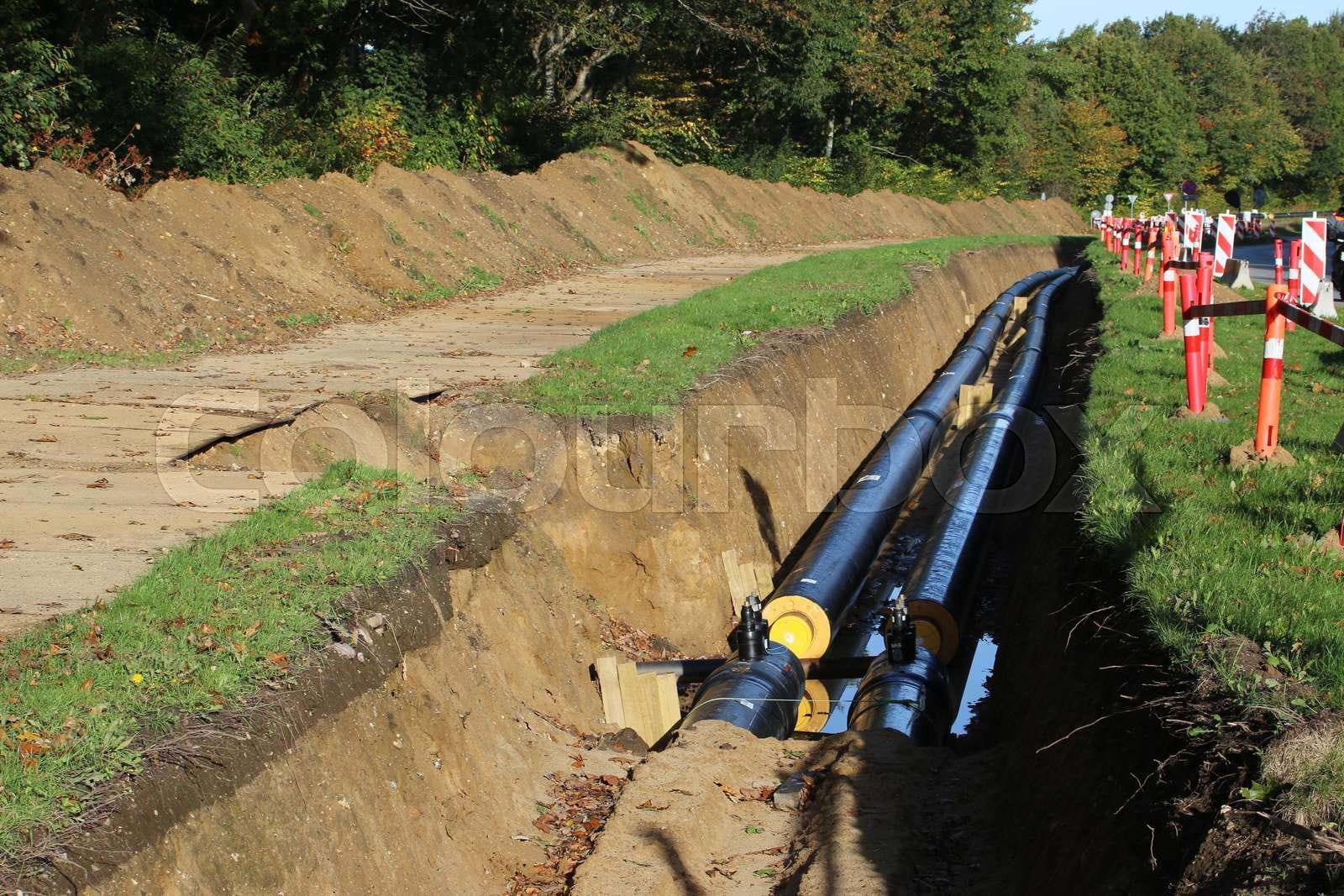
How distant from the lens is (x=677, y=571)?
10.6 meters

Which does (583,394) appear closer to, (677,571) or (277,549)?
(677,571)

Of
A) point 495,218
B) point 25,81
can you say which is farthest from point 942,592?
point 495,218

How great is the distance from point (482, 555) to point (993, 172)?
167ft

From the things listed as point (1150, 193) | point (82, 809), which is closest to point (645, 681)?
point (82, 809)

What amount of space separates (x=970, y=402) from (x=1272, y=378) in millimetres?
10557

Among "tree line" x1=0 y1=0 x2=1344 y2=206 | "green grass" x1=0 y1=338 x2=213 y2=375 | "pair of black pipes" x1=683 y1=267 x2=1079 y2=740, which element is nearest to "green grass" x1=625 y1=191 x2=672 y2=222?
"tree line" x1=0 y1=0 x2=1344 y2=206

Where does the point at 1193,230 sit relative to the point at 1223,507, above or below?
above

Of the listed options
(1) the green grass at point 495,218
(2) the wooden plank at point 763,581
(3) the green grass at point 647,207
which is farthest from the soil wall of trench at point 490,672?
(3) the green grass at point 647,207

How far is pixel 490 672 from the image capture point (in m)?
7.73

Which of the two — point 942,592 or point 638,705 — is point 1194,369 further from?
point 638,705

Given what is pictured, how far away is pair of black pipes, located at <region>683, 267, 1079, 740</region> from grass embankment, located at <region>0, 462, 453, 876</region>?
7.82ft

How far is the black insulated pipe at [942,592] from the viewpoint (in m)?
8.23

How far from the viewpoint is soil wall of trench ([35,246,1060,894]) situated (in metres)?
4.92

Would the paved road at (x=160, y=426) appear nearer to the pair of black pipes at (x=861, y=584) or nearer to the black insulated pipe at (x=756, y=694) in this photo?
the black insulated pipe at (x=756, y=694)
